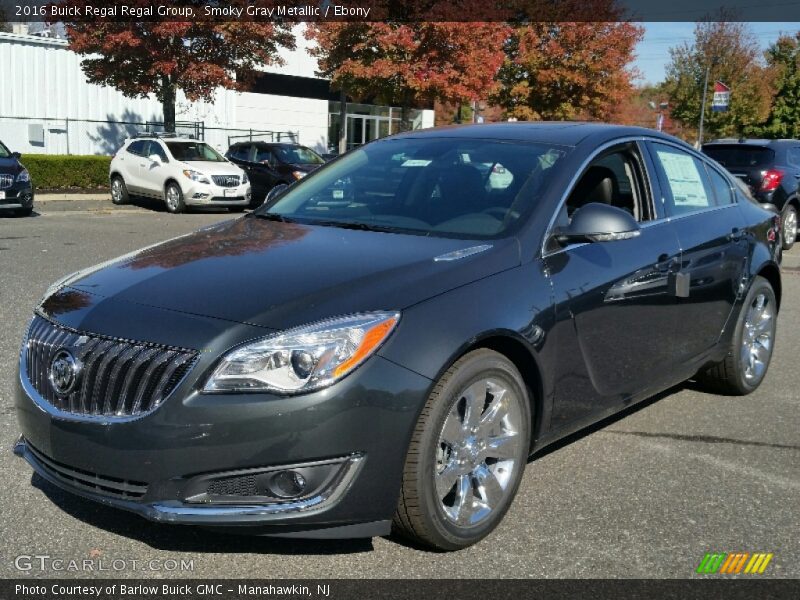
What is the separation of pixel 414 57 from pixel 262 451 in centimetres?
2470

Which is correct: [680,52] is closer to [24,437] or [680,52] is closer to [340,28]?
[340,28]

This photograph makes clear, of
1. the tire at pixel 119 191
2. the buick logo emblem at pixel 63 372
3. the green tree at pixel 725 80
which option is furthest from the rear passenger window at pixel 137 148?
the green tree at pixel 725 80

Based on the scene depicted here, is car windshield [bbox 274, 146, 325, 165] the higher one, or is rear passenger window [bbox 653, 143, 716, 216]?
rear passenger window [bbox 653, 143, 716, 216]

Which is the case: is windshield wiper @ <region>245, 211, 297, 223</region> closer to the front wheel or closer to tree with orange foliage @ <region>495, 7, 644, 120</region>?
the front wheel

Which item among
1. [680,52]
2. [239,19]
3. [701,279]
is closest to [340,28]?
[239,19]

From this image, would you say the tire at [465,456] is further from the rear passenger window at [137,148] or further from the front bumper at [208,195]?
the rear passenger window at [137,148]

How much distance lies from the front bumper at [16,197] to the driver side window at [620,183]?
14.0 m

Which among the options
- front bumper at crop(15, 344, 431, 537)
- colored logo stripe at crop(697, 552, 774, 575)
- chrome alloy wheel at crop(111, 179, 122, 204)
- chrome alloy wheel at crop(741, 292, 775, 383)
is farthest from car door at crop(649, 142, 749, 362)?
chrome alloy wheel at crop(111, 179, 122, 204)

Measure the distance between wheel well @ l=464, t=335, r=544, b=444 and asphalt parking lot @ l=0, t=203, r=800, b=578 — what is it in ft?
1.42

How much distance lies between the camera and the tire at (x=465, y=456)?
3.09m

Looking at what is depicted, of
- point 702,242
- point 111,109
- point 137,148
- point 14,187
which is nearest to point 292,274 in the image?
point 702,242

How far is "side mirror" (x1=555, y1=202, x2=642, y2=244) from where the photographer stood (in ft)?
12.4

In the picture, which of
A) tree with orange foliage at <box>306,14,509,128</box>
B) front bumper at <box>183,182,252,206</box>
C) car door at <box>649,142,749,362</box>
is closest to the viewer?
car door at <box>649,142,749,362</box>

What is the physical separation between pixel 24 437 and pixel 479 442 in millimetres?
1770
